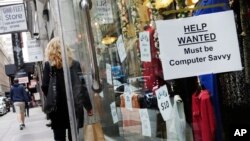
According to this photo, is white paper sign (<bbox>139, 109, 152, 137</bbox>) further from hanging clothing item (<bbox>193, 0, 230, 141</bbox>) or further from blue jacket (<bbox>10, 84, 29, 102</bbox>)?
blue jacket (<bbox>10, 84, 29, 102</bbox>)

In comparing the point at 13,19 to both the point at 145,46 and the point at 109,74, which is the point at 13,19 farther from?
the point at 145,46

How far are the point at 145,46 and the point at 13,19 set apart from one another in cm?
1392

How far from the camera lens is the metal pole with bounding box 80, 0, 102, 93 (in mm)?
5199

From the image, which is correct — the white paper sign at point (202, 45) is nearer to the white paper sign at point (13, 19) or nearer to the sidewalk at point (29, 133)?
the sidewalk at point (29, 133)

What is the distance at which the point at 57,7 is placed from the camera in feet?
17.0

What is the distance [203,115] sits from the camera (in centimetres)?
363

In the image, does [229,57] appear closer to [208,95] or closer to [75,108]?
[208,95]

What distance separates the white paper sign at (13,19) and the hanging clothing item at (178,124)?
1390cm

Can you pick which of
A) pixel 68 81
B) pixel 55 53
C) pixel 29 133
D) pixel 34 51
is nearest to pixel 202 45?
pixel 68 81

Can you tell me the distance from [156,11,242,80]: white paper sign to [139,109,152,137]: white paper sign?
1.63 m

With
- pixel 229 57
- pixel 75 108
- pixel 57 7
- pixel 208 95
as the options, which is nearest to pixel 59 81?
pixel 75 108

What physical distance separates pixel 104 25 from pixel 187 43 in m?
2.56

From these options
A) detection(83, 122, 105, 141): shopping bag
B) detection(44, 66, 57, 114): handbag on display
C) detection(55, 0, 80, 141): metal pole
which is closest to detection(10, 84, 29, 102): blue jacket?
detection(44, 66, 57, 114): handbag on display

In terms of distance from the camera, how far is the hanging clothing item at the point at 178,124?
13.2 feet
